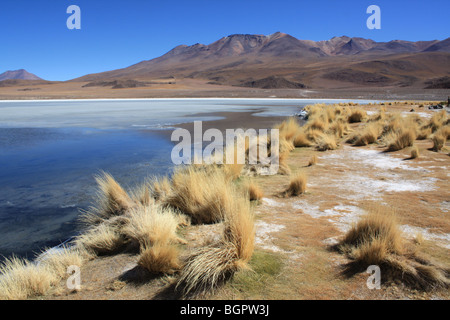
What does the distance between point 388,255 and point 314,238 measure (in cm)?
77

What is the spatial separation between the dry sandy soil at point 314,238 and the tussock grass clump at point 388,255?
92mm

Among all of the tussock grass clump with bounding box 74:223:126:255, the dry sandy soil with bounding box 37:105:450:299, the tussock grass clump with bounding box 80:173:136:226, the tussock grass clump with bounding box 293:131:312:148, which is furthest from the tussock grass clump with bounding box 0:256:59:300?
the tussock grass clump with bounding box 293:131:312:148

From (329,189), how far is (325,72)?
98077 mm

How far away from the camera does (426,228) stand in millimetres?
3375

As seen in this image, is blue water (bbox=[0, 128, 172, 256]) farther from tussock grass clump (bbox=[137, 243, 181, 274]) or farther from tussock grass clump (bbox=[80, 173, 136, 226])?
tussock grass clump (bbox=[137, 243, 181, 274])

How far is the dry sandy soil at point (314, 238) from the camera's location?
8.02ft

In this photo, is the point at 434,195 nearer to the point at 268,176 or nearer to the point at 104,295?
the point at 268,176

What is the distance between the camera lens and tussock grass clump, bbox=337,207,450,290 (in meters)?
2.39

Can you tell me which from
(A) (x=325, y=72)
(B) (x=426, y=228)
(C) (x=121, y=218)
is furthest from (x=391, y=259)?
(A) (x=325, y=72)

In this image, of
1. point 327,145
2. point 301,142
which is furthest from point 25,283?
point 301,142

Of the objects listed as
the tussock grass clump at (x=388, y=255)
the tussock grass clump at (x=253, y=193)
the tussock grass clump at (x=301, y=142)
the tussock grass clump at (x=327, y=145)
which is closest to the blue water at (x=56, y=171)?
the tussock grass clump at (x=253, y=193)

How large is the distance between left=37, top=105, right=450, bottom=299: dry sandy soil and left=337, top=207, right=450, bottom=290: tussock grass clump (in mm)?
92

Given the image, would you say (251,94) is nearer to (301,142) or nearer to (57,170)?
(301,142)

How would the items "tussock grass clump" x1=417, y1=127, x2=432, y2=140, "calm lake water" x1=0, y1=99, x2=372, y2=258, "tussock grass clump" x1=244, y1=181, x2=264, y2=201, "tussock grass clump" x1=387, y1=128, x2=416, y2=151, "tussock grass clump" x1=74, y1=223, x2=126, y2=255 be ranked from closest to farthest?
"tussock grass clump" x1=74, y1=223, x2=126, y2=255
"calm lake water" x1=0, y1=99, x2=372, y2=258
"tussock grass clump" x1=244, y1=181, x2=264, y2=201
"tussock grass clump" x1=387, y1=128, x2=416, y2=151
"tussock grass clump" x1=417, y1=127, x2=432, y2=140
